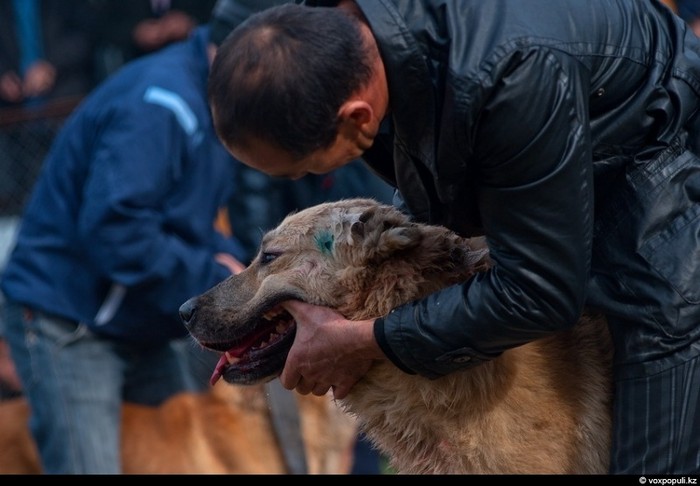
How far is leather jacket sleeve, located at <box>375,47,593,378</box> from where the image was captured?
2.50 meters

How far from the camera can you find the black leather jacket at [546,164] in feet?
8.27

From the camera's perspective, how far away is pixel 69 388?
514cm

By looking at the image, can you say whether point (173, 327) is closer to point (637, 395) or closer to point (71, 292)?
point (71, 292)

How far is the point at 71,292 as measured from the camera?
5.17 m

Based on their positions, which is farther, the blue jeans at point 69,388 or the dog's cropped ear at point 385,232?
the blue jeans at point 69,388

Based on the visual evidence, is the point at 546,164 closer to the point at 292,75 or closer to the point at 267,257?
the point at 292,75

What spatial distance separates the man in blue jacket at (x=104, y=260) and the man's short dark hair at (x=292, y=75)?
2.49m

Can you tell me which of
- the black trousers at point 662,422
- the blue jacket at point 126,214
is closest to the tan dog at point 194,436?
the blue jacket at point 126,214

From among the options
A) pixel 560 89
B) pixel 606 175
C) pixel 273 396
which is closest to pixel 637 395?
pixel 606 175

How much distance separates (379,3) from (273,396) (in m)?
3.15

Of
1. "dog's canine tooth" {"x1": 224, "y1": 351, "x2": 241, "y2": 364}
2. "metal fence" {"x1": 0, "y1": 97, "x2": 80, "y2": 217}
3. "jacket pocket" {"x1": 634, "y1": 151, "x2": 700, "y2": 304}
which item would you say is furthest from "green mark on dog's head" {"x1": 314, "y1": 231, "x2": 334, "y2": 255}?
"metal fence" {"x1": 0, "y1": 97, "x2": 80, "y2": 217}

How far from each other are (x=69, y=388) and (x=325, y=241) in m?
2.39

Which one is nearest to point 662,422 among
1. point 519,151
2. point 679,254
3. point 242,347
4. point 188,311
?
point 679,254

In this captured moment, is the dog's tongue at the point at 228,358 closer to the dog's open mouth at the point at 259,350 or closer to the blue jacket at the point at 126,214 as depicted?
the dog's open mouth at the point at 259,350
